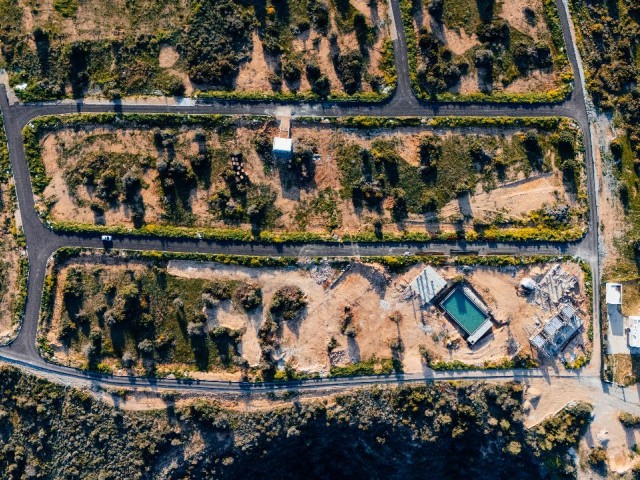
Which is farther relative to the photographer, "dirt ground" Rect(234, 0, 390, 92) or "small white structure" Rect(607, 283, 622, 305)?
"dirt ground" Rect(234, 0, 390, 92)

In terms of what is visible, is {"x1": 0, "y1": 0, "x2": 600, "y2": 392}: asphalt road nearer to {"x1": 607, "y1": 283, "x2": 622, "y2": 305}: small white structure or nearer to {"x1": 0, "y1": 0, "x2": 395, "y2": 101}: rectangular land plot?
{"x1": 607, "y1": 283, "x2": 622, "y2": 305}: small white structure

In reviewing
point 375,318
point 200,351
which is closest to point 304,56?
point 375,318

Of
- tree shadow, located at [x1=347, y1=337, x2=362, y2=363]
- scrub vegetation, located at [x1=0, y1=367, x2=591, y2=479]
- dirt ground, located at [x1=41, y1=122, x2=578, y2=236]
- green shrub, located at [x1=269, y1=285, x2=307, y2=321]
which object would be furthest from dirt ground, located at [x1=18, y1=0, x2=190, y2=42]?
tree shadow, located at [x1=347, y1=337, x2=362, y2=363]

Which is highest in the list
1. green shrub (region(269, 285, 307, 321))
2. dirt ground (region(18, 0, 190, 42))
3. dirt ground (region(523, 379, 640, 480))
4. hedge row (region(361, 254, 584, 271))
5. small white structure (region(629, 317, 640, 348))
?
dirt ground (region(18, 0, 190, 42))

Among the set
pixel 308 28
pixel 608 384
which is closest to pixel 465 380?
pixel 608 384

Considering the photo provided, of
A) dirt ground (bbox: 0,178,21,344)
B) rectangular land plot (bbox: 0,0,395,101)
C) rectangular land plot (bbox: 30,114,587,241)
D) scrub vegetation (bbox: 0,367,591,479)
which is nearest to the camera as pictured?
scrub vegetation (bbox: 0,367,591,479)

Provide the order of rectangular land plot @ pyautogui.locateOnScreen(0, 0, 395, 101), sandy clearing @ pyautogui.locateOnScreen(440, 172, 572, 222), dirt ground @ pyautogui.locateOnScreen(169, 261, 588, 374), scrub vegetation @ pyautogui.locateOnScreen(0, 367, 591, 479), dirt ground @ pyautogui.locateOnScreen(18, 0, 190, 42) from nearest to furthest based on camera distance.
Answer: scrub vegetation @ pyautogui.locateOnScreen(0, 367, 591, 479)
dirt ground @ pyautogui.locateOnScreen(169, 261, 588, 374)
rectangular land plot @ pyautogui.locateOnScreen(0, 0, 395, 101)
sandy clearing @ pyautogui.locateOnScreen(440, 172, 572, 222)
dirt ground @ pyautogui.locateOnScreen(18, 0, 190, 42)

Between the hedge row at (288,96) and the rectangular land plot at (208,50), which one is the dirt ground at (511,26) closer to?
the rectangular land plot at (208,50)
